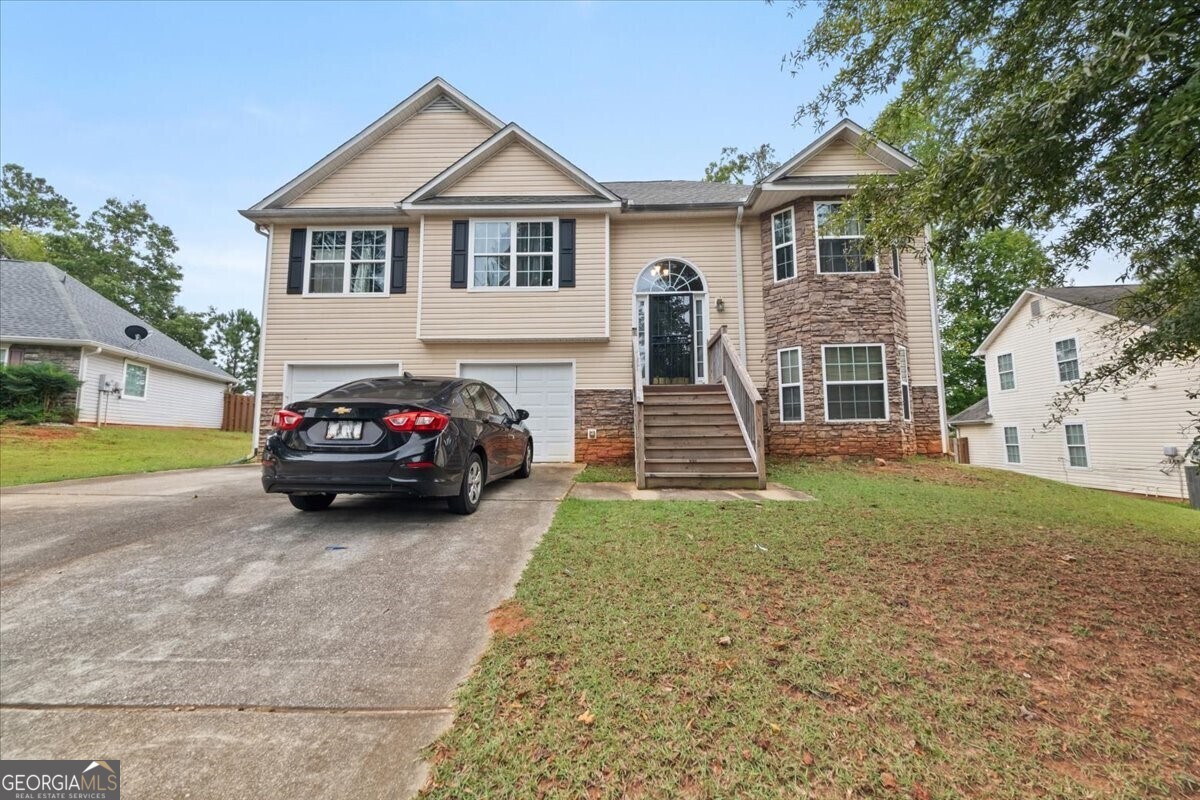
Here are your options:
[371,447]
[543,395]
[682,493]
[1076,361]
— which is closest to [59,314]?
[543,395]

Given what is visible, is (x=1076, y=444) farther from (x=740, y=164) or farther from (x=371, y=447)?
(x=371, y=447)

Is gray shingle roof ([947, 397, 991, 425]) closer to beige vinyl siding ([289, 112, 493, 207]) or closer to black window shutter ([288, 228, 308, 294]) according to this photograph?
beige vinyl siding ([289, 112, 493, 207])

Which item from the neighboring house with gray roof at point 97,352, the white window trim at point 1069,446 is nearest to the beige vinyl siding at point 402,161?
the neighboring house with gray roof at point 97,352

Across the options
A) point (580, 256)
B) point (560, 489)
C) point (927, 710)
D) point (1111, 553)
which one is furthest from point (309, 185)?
point (1111, 553)

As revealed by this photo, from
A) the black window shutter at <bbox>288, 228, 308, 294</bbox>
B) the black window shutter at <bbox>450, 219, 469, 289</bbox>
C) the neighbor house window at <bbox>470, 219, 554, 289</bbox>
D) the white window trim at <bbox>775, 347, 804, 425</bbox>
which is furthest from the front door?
the black window shutter at <bbox>288, 228, 308, 294</bbox>

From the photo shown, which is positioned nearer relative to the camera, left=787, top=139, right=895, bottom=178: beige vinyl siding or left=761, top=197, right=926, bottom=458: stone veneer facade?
left=761, top=197, right=926, bottom=458: stone veneer facade

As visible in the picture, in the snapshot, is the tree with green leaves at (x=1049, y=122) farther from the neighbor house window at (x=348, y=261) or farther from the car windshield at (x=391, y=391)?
the neighbor house window at (x=348, y=261)

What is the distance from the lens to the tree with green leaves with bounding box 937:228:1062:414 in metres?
24.2

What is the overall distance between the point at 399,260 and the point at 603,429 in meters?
5.70

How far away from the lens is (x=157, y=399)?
17.3 meters

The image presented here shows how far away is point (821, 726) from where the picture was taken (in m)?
1.70

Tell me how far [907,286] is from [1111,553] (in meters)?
7.31

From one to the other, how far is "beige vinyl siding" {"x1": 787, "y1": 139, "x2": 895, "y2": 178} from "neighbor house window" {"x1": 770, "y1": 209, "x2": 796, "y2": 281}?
2.61 feet

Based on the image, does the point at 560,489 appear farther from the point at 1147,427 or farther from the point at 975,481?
the point at 1147,427
